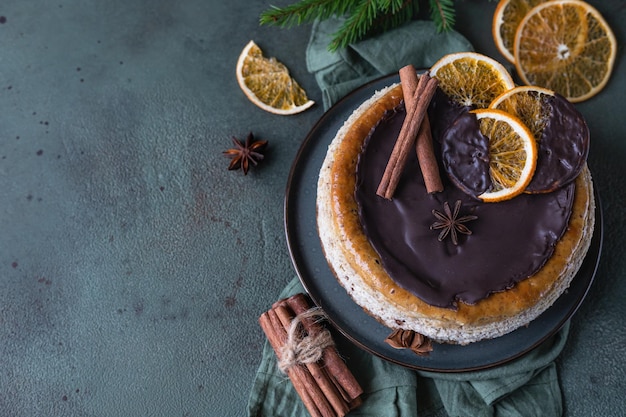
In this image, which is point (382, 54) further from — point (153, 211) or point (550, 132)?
point (153, 211)

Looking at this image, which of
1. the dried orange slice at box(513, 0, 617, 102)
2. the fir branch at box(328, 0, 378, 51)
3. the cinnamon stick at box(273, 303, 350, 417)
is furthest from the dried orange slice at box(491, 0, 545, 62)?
the cinnamon stick at box(273, 303, 350, 417)

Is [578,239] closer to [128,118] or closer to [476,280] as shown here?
[476,280]

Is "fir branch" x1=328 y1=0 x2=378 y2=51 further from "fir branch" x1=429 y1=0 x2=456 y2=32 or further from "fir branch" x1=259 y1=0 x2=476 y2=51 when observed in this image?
"fir branch" x1=429 y1=0 x2=456 y2=32

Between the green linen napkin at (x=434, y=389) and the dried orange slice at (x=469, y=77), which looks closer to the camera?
the dried orange slice at (x=469, y=77)

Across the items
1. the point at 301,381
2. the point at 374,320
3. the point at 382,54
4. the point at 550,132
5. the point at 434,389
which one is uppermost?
the point at 550,132

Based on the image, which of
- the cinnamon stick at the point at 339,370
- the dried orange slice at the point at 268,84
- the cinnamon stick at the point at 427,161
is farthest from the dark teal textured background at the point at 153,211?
the cinnamon stick at the point at 427,161

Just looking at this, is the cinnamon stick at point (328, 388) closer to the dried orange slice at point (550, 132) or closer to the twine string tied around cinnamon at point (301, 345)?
the twine string tied around cinnamon at point (301, 345)

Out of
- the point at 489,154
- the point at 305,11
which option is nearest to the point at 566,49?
the point at 489,154
